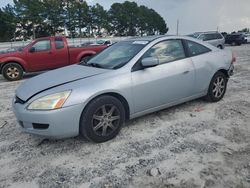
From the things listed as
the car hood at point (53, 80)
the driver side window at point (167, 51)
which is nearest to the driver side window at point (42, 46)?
the car hood at point (53, 80)

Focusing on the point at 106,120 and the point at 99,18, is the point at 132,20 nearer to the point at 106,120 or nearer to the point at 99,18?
the point at 99,18

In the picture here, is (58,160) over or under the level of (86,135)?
under

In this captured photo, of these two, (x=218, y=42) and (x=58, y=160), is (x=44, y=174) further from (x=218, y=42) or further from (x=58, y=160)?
(x=218, y=42)

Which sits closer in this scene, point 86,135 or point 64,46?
point 86,135

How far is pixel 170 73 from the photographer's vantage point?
448 cm

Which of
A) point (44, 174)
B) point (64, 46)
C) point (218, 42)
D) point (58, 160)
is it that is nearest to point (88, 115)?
point (58, 160)

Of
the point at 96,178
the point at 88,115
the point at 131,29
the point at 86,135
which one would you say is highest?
the point at 131,29

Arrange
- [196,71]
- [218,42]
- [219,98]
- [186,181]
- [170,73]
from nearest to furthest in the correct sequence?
1. [186,181]
2. [170,73]
3. [196,71]
4. [219,98]
5. [218,42]

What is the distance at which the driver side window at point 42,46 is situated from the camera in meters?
10.1

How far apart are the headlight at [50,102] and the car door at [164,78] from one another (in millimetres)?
1107

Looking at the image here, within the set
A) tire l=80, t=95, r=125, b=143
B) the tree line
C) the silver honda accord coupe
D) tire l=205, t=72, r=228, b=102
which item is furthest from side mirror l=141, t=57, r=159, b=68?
the tree line

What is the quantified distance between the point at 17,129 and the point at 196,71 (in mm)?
3416

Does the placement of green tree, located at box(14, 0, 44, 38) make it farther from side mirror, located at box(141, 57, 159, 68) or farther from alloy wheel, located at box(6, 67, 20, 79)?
side mirror, located at box(141, 57, 159, 68)

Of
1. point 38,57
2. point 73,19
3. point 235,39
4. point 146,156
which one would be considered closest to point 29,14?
point 73,19
